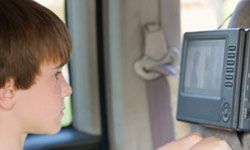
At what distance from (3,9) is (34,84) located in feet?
0.51

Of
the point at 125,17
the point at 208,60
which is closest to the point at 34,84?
the point at 208,60

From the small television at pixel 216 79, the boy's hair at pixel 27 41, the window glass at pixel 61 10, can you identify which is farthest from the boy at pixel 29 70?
the window glass at pixel 61 10

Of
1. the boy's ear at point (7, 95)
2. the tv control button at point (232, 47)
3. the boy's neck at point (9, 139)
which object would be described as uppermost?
the tv control button at point (232, 47)

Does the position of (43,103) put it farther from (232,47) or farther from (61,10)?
(61,10)

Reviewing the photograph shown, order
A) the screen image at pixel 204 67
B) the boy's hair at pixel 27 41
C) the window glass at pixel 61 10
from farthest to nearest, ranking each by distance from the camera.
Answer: the window glass at pixel 61 10 → the screen image at pixel 204 67 → the boy's hair at pixel 27 41

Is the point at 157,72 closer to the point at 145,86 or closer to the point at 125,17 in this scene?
the point at 145,86

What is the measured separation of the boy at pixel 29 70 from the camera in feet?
4.10

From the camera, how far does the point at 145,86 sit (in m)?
1.87

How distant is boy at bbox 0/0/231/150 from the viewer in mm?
1250

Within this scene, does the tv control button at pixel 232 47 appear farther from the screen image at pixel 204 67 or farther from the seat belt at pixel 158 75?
the seat belt at pixel 158 75

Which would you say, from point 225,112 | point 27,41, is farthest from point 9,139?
point 225,112

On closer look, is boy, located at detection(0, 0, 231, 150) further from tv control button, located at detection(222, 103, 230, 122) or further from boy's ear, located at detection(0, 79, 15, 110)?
tv control button, located at detection(222, 103, 230, 122)

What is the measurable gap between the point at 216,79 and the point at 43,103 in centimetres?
36

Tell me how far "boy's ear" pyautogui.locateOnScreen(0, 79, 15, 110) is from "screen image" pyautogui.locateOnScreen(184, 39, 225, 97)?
41 centimetres
